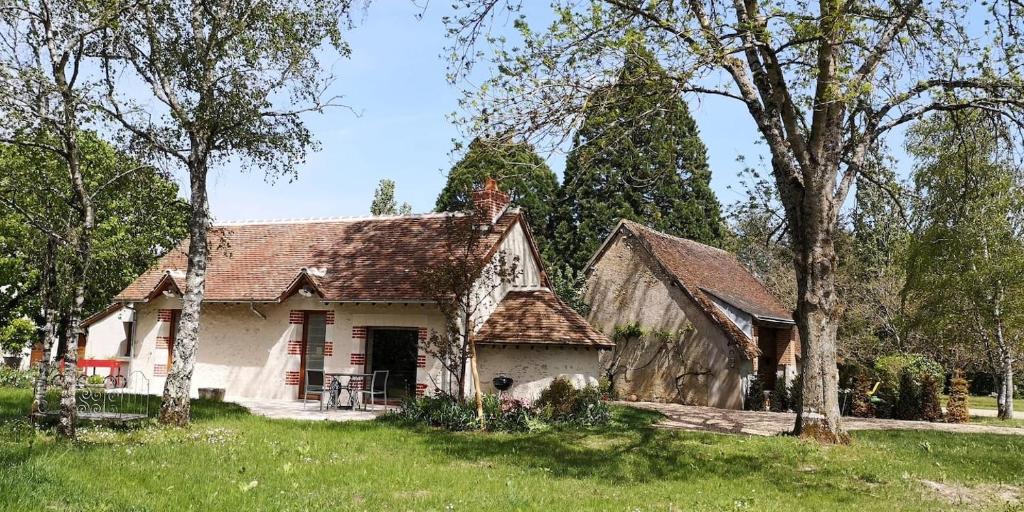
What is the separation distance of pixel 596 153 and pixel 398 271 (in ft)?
24.5

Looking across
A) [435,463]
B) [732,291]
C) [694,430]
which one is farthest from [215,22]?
[732,291]

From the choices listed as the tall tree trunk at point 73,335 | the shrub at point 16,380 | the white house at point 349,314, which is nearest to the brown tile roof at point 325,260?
the white house at point 349,314

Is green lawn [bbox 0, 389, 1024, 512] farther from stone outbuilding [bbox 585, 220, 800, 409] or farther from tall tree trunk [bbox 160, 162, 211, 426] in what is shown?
stone outbuilding [bbox 585, 220, 800, 409]

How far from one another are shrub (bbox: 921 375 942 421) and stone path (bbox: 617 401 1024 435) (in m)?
0.93

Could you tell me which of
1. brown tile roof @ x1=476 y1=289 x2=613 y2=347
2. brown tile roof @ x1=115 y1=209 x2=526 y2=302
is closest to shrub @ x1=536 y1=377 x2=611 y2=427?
brown tile roof @ x1=476 y1=289 x2=613 y2=347

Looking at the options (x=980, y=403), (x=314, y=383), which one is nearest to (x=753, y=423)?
(x=314, y=383)

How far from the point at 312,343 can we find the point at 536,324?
20.5ft

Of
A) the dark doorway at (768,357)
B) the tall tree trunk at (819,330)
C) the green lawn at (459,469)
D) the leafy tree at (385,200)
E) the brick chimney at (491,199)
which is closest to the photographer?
the green lawn at (459,469)

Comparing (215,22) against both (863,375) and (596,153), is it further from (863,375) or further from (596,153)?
(863,375)

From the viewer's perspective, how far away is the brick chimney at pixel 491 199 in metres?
19.8

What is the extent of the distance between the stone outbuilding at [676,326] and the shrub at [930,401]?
3956 mm

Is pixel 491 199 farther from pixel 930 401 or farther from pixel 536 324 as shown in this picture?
pixel 930 401

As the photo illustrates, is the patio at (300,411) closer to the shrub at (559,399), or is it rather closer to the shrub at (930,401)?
the shrub at (559,399)

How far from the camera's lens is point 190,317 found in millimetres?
13117
